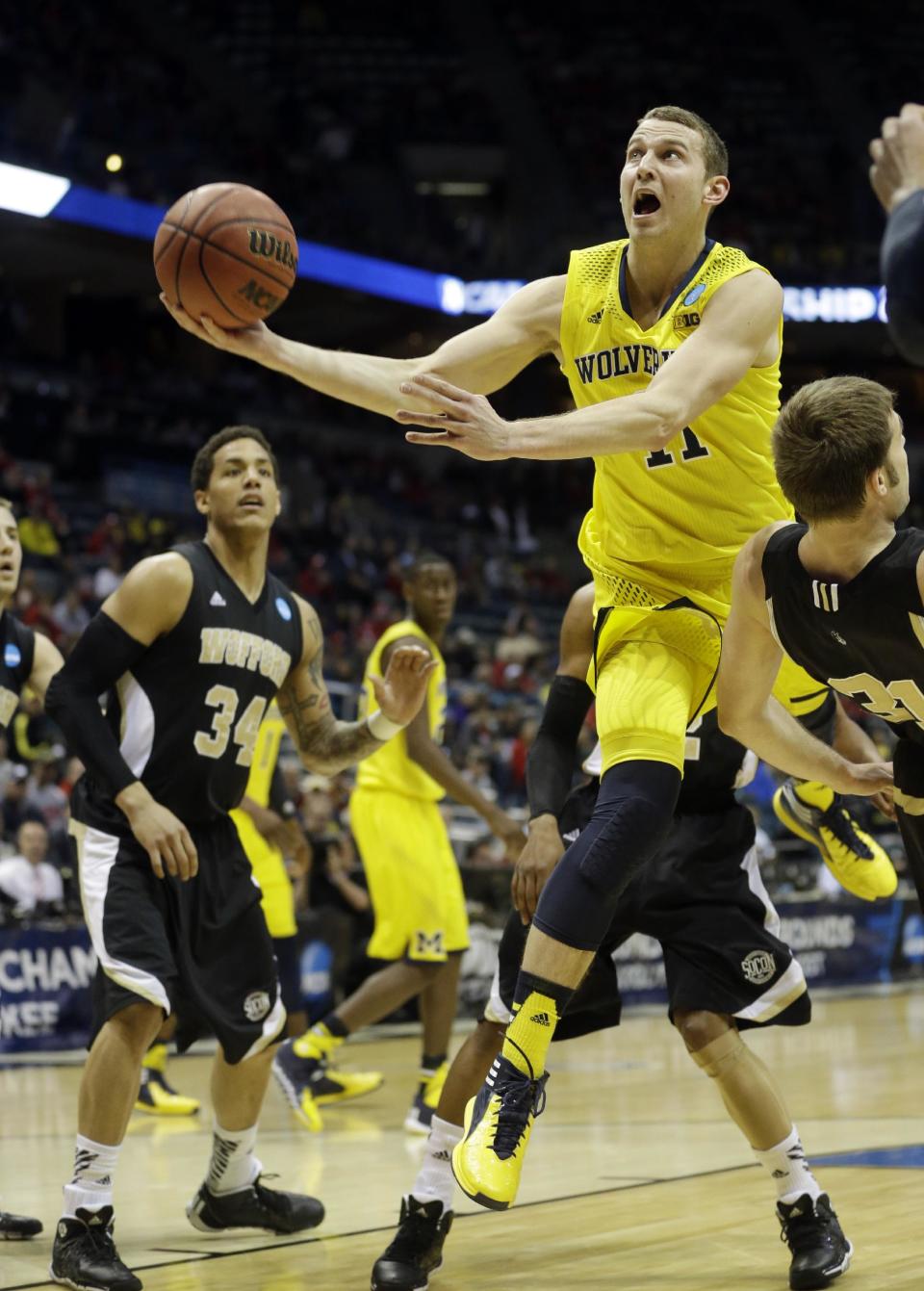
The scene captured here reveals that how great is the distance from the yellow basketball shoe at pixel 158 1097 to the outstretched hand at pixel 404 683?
12.0 feet

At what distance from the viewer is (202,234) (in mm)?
4172

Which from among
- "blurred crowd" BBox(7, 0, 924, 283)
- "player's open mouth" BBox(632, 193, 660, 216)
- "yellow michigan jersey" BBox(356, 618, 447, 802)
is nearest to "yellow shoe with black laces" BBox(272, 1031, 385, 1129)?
"yellow michigan jersey" BBox(356, 618, 447, 802)

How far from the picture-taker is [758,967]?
4.88 m

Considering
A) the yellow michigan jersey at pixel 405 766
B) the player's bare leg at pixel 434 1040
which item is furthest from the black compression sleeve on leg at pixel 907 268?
the yellow michigan jersey at pixel 405 766

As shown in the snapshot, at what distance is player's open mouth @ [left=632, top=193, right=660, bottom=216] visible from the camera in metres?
4.39

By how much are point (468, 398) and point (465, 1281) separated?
231 cm

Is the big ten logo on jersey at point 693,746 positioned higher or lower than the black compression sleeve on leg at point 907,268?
lower

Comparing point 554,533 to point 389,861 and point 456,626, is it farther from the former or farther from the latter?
point 389,861

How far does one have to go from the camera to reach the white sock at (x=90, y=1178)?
463 cm

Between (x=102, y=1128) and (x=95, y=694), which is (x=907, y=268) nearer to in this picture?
(x=95, y=694)

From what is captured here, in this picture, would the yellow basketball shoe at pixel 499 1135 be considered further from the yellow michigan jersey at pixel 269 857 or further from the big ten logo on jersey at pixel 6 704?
the yellow michigan jersey at pixel 269 857

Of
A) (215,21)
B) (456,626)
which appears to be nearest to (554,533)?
(456,626)

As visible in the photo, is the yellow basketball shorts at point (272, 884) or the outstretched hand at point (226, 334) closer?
the outstretched hand at point (226, 334)

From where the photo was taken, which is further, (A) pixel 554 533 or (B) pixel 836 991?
(A) pixel 554 533
